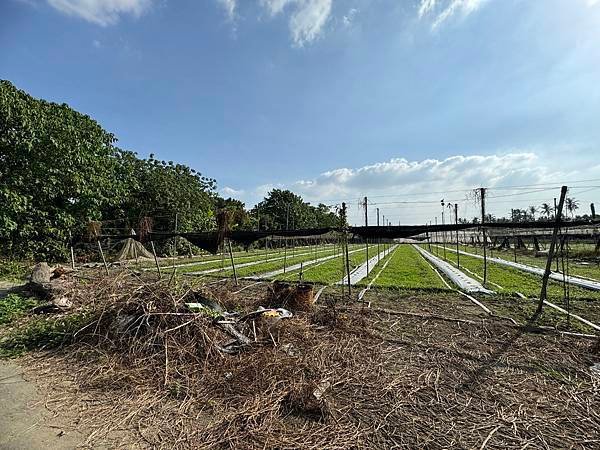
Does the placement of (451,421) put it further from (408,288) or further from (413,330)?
(408,288)

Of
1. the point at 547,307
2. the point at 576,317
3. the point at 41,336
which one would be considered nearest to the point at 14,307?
the point at 41,336

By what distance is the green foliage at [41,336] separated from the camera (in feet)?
13.7

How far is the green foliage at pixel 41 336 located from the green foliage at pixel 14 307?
0.68 m

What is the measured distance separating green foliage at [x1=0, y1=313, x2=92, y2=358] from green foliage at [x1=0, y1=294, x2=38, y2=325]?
2.24 feet

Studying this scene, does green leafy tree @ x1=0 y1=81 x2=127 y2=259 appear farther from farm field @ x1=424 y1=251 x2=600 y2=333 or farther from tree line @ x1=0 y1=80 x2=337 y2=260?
farm field @ x1=424 y1=251 x2=600 y2=333

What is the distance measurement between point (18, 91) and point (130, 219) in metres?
9.88

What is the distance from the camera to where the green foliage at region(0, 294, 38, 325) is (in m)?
5.45

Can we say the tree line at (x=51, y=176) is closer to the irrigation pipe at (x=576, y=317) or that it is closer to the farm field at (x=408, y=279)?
the farm field at (x=408, y=279)

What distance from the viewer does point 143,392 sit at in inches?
118

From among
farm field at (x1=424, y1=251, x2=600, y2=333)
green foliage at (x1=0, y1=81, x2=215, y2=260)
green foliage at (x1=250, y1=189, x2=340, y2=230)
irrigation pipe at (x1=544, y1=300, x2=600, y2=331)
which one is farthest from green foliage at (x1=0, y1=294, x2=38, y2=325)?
green foliage at (x1=250, y1=189, x2=340, y2=230)

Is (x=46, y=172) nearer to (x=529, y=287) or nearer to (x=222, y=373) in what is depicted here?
(x=222, y=373)

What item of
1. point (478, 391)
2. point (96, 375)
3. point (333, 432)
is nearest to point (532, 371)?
point (478, 391)

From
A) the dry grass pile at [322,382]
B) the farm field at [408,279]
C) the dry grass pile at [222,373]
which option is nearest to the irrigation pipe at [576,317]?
the dry grass pile at [322,382]

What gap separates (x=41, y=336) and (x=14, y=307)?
6.91 ft
